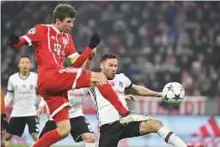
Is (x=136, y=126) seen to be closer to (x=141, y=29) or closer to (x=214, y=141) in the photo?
(x=214, y=141)

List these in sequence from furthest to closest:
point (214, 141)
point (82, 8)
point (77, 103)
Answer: point (82, 8), point (214, 141), point (77, 103)

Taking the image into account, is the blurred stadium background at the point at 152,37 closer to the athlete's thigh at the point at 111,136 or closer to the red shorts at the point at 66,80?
the athlete's thigh at the point at 111,136

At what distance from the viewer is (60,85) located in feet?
26.2

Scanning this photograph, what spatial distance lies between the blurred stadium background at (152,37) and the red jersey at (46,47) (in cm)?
1064

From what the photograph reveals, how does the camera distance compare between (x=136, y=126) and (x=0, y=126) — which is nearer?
(x=136, y=126)

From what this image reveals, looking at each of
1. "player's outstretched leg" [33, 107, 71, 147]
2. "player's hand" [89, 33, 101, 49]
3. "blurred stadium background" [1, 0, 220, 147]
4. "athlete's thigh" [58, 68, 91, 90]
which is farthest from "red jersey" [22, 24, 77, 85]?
"blurred stadium background" [1, 0, 220, 147]

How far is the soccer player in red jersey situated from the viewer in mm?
7953

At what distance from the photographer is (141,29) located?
74.3ft

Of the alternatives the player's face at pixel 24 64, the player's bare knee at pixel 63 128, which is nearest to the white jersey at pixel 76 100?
the player's bare knee at pixel 63 128

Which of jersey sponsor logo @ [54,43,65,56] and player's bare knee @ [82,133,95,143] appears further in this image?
player's bare knee @ [82,133,95,143]

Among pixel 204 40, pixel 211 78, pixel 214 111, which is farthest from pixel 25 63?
pixel 204 40

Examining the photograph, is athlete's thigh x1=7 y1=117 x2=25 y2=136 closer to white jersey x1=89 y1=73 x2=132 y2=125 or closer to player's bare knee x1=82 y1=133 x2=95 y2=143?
player's bare knee x1=82 y1=133 x2=95 y2=143

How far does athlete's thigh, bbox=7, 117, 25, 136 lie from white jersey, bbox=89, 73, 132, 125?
139 inches

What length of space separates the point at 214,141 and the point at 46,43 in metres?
7.45
